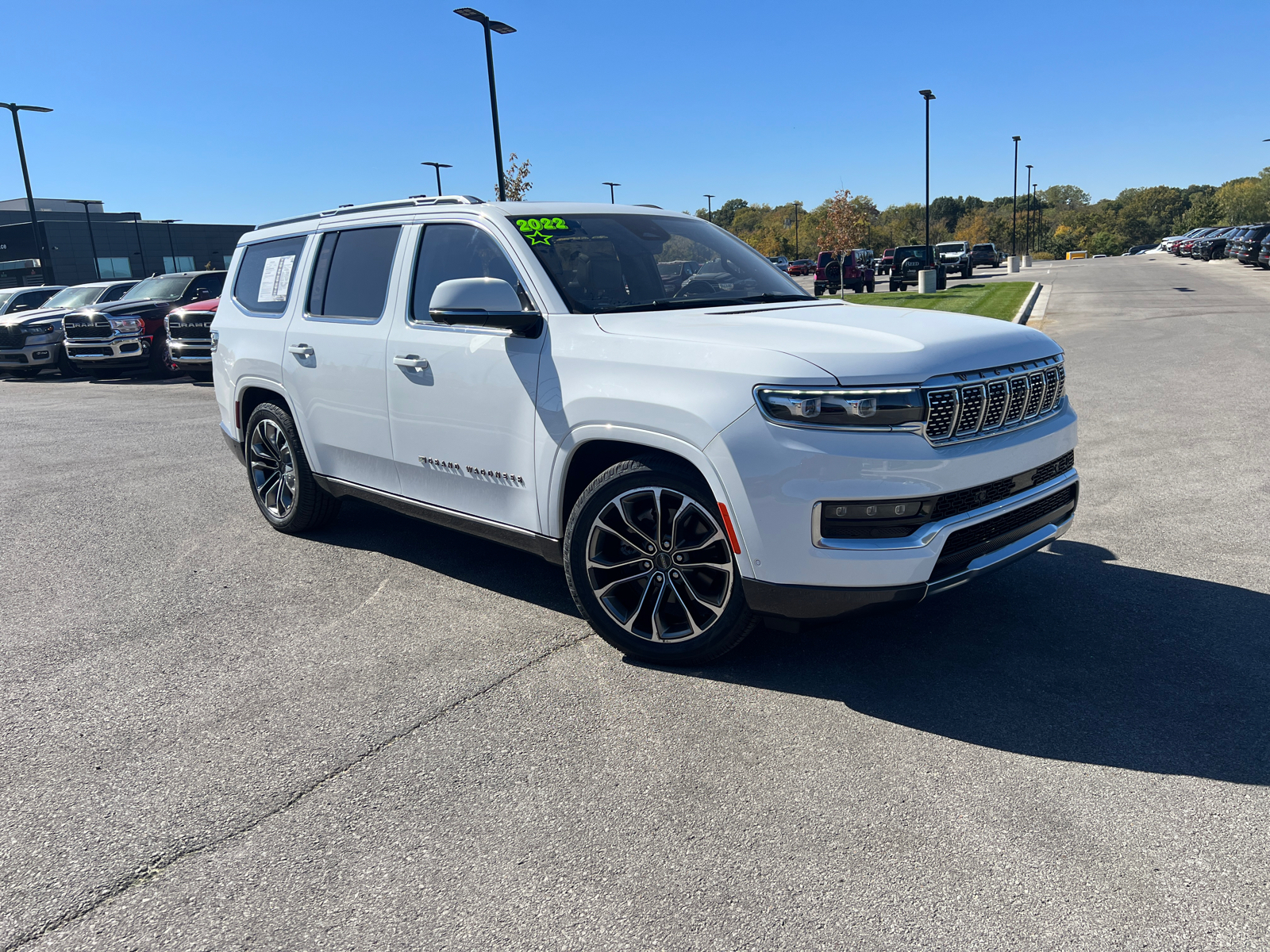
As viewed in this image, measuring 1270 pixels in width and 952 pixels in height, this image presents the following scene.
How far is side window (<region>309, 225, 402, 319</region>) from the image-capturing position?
511cm

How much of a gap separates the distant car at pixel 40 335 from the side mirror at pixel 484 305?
19079mm

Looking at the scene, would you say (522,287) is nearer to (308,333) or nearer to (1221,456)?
(308,333)

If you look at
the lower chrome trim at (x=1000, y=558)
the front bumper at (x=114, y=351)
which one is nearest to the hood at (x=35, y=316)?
the front bumper at (x=114, y=351)

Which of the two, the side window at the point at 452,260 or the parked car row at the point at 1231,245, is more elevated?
the side window at the point at 452,260

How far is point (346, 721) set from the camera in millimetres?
3662

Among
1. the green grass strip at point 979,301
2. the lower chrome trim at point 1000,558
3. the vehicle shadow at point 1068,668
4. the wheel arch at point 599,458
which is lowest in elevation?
the vehicle shadow at point 1068,668

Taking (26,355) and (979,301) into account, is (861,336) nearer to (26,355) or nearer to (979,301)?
(26,355)

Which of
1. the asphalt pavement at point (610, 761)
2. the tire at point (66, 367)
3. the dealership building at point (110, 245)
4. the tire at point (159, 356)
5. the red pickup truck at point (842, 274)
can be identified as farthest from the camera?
the dealership building at point (110, 245)

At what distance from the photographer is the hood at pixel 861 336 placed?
3.44 meters

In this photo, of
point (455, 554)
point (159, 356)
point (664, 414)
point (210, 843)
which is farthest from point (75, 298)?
point (210, 843)

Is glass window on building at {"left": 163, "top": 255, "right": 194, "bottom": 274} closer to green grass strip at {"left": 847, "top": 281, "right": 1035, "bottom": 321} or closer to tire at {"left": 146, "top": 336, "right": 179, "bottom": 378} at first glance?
green grass strip at {"left": 847, "top": 281, "right": 1035, "bottom": 321}

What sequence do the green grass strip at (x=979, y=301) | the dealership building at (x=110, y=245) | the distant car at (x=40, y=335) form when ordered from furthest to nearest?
the dealership building at (x=110, y=245), the green grass strip at (x=979, y=301), the distant car at (x=40, y=335)

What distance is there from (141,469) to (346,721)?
633 centimetres

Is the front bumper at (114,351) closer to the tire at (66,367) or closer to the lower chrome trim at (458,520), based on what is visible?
the tire at (66,367)
